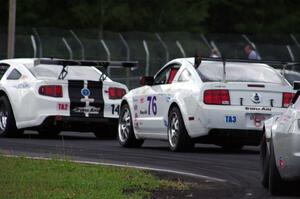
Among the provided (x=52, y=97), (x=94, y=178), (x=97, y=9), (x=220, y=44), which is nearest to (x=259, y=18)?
(x=97, y=9)

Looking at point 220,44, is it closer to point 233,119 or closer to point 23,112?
point 23,112

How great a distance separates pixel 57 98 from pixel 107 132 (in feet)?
4.67

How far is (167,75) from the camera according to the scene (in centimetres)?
1650

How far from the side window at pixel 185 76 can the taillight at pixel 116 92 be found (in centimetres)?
313

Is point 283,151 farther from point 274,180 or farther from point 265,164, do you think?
point 265,164

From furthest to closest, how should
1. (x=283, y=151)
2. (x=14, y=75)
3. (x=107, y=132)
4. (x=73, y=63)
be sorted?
(x=107, y=132), (x=14, y=75), (x=73, y=63), (x=283, y=151)

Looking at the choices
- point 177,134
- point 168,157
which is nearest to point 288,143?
point 168,157

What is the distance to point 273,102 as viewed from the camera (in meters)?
15.2

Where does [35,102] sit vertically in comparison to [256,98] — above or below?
below

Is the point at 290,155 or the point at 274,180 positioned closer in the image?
the point at 290,155

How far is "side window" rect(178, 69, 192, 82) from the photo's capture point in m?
15.7

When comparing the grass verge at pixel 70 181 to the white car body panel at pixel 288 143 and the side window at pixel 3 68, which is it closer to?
the white car body panel at pixel 288 143

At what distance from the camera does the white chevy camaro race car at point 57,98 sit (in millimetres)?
18406

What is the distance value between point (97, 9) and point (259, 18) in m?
10.8
